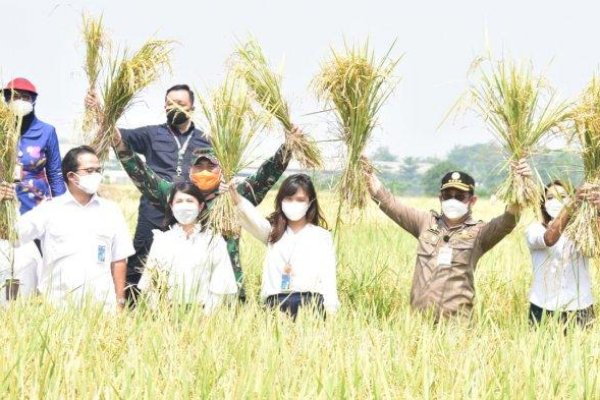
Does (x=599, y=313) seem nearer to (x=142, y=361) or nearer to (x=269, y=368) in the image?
(x=269, y=368)

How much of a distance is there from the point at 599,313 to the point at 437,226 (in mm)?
1289

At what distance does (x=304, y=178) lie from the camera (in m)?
4.40

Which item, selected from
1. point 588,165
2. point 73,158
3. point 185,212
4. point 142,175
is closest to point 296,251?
point 185,212

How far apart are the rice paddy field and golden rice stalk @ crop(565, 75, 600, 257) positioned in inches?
12.4

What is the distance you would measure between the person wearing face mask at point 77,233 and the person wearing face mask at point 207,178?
26 cm

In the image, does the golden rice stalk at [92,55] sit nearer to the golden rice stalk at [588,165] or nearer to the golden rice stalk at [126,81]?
the golden rice stalk at [126,81]

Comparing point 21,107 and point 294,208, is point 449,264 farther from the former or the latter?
point 21,107

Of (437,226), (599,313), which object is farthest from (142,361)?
(599,313)

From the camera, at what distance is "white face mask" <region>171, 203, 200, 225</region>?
4.42 metres

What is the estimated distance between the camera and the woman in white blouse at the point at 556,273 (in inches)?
171

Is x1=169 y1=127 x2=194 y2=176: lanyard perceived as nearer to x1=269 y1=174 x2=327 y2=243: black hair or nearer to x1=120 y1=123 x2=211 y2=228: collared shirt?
x1=120 y1=123 x2=211 y2=228: collared shirt

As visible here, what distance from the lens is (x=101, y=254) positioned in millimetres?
4477

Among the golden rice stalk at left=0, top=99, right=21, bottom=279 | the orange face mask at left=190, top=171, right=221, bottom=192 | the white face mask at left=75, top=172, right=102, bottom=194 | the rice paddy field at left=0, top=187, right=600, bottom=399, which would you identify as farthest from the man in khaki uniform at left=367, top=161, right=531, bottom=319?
the golden rice stalk at left=0, top=99, right=21, bottom=279

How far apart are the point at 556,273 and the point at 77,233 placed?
2.46 meters
